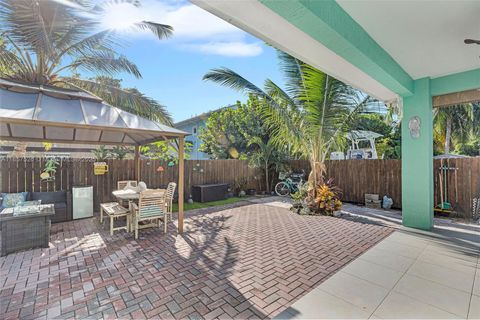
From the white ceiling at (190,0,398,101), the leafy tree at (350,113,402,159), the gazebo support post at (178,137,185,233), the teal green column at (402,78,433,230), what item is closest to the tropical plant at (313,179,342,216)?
the teal green column at (402,78,433,230)

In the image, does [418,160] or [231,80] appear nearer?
[418,160]

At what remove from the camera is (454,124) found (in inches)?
538

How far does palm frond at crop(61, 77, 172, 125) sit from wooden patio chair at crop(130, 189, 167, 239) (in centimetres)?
470

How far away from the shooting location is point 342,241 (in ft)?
15.5

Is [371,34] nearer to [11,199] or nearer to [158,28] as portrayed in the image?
[158,28]

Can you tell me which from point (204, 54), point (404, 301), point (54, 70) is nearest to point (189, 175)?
point (204, 54)

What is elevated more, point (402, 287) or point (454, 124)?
point (454, 124)

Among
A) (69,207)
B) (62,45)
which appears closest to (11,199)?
(69,207)

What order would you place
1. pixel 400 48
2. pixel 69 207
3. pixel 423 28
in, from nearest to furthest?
pixel 423 28 → pixel 400 48 → pixel 69 207

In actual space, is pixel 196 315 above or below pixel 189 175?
below

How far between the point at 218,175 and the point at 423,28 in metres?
8.66

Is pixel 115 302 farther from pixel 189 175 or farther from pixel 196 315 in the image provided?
pixel 189 175

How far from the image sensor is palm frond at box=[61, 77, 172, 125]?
844cm

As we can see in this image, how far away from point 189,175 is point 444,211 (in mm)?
8866
